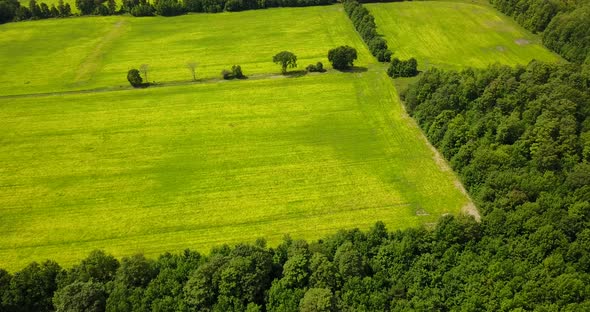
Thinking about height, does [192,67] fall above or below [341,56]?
above

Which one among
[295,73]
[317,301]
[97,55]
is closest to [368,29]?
[295,73]

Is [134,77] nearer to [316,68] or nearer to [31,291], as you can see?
[316,68]

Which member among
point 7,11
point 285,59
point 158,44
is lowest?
point 285,59

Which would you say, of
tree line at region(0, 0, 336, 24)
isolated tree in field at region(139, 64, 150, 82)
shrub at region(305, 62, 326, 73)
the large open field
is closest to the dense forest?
the large open field

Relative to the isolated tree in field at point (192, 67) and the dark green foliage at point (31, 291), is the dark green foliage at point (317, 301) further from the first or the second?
the isolated tree in field at point (192, 67)

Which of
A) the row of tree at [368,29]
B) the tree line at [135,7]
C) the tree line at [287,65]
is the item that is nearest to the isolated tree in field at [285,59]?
the tree line at [287,65]

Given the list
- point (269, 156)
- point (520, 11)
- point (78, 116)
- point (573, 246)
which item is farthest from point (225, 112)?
point (520, 11)

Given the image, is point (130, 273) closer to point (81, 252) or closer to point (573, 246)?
point (81, 252)
